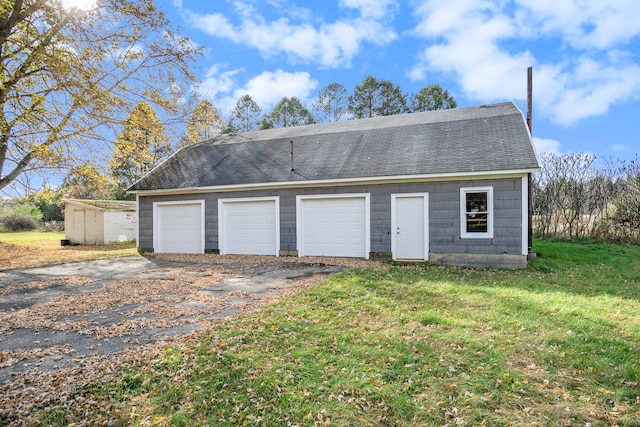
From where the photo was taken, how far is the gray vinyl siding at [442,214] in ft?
31.4

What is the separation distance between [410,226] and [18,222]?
112 ft

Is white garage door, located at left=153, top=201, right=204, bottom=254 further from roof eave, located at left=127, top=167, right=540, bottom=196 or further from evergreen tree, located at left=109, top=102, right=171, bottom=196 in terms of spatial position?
evergreen tree, located at left=109, top=102, right=171, bottom=196

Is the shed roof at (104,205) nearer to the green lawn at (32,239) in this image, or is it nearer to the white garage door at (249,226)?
the green lawn at (32,239)

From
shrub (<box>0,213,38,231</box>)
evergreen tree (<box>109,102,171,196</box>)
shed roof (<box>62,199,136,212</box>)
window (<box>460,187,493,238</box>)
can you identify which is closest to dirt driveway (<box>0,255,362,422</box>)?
window (<box>460,187,493,238</box>)

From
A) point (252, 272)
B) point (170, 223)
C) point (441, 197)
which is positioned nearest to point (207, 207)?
point (170, 223)

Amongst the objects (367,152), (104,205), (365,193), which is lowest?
(104,205)

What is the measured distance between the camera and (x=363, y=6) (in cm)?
1034

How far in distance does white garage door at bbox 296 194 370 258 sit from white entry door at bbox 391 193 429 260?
34.0 inches

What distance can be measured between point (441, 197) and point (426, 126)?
4.01 m

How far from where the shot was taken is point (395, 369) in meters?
3.75

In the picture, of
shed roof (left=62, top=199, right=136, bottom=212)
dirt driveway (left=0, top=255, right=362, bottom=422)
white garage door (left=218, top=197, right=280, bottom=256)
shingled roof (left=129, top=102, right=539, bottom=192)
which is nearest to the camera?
dirt driveway (left=0, top=255, right=362, bottom=422)

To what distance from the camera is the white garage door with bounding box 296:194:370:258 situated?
11.2m

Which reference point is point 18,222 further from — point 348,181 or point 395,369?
point 395,369

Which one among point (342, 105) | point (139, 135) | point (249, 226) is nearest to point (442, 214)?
point (249, 226)
